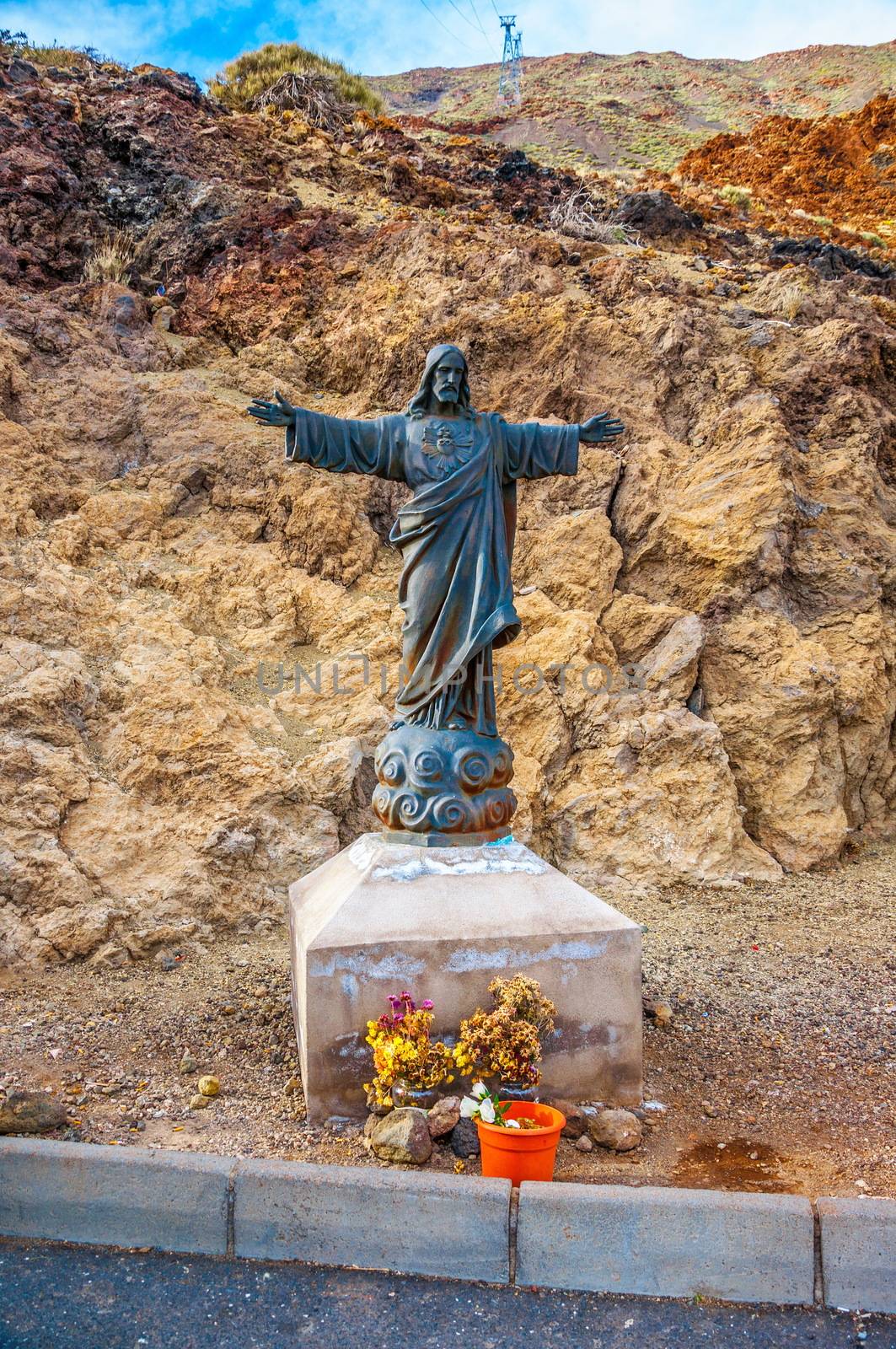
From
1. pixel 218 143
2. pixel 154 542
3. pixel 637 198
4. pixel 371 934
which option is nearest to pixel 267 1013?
pixel 371 934

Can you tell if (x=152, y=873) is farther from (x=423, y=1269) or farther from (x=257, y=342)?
(x=257, y=342)

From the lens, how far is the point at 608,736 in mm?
7828

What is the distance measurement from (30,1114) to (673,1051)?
2.90 meters

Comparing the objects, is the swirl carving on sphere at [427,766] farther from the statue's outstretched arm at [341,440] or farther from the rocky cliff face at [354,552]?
the rocky cliff face at [354,552]

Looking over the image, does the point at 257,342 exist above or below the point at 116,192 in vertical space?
below

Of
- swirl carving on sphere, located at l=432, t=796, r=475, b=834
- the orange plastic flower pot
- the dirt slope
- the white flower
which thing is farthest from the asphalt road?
the dirt slope

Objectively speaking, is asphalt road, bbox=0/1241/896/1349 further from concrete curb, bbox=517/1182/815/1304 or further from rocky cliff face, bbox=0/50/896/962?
rocky cliff face, bbox=0/50/896/962

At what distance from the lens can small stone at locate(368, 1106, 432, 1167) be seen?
341 cm

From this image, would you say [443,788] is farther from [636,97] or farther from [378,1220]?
[636,97]

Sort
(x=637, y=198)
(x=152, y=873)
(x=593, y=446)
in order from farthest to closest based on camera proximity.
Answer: (x=637, y=198)
(x=593, y=446)
(x=152, y=873)

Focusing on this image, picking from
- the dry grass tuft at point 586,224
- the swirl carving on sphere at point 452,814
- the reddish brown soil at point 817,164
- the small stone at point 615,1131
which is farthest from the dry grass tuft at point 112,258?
the reddish brown soil at point 817,164

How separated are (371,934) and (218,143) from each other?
12.8 metres

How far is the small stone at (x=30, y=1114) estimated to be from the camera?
3.43 meters

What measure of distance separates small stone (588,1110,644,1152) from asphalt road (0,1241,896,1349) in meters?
0.93
